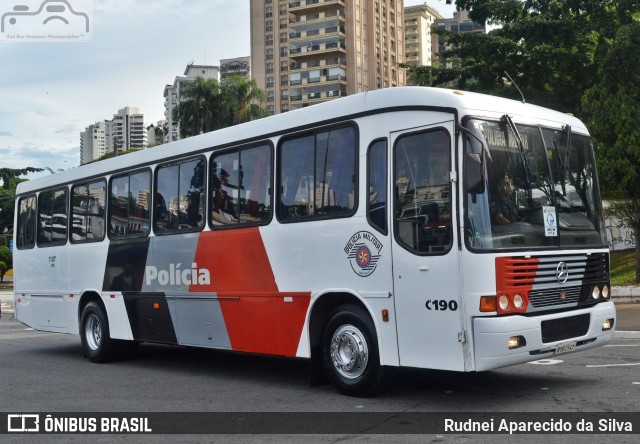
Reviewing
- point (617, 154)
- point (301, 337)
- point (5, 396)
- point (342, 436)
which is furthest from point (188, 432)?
point (617, 154)

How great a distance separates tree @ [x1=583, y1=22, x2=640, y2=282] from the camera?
21.3 meters

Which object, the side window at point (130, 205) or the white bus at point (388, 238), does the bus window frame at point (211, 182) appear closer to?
the white bus at point (388, 238)

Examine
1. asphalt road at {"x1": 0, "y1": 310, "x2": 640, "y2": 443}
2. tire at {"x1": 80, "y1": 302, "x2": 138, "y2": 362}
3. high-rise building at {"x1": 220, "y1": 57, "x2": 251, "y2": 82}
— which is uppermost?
high-rise building at {"x1": 220, "y1": 57, "x2": 251, "y2": 82}

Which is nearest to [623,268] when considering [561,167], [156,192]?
[156,192]

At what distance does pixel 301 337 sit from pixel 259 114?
49.5m

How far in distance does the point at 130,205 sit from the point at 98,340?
7.83 feet

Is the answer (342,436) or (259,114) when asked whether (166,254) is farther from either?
(259,114)

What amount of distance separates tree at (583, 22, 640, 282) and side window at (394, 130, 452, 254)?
15024 millimetres

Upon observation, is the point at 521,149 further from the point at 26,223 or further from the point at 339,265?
the point at 26,223

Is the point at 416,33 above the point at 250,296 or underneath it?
above

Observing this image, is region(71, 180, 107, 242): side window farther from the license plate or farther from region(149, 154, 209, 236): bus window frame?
the license plate

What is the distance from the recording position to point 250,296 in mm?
9711

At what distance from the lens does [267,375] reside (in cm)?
1053
